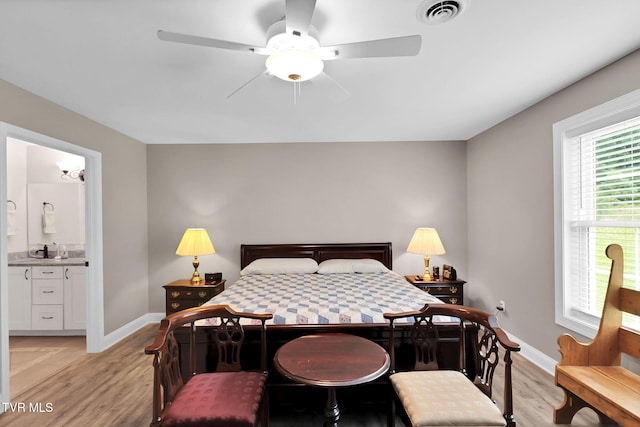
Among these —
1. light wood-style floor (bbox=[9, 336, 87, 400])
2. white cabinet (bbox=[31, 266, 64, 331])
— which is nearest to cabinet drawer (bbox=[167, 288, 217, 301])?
light wood-style floor (bbox=[9, 336, 87, 400])

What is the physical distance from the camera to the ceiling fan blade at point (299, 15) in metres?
1.21

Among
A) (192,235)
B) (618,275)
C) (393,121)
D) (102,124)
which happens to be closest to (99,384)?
(192,235)

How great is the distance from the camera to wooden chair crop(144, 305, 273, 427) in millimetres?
1387

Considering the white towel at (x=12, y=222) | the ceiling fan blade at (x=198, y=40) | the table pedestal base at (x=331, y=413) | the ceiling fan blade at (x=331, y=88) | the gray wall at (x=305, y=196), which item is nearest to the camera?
the ceiling fan blade at (x=198, y=40)

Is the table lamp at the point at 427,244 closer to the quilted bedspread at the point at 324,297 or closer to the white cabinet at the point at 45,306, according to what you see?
the quilted bedspread at the point at 324,297

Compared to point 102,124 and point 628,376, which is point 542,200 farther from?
point 102,124

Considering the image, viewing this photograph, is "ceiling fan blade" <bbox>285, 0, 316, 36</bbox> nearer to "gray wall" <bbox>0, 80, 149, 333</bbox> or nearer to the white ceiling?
the white ceiling

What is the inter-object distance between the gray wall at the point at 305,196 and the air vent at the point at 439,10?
8.57ft

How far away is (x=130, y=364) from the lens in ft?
9.38

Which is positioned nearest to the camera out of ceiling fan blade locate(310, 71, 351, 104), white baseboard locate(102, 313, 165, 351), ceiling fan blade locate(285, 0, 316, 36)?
ceiling fan blade locate(285, 0, 316, 36)

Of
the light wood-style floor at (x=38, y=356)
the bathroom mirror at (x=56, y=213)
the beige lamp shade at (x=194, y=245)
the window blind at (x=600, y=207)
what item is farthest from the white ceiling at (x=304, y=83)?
the light wood-style floor at (x=38, y=356)

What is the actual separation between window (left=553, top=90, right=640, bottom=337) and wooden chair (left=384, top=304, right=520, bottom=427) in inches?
47.6

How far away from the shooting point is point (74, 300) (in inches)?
138

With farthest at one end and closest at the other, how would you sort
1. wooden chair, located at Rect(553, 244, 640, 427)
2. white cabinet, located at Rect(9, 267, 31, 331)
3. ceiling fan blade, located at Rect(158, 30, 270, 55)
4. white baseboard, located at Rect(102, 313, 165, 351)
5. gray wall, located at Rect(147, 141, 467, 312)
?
gray wall, located at Rect(147, 141, 467, 312), white cabinet, located at Rect(9, 267, 31, 331), white baseboard, located at Rect(102, 313, 165, 351), wooden chair, located at Rect(553, 244, 640, 427), ceiling fan blade, located at Rect(158, 30, 270, 55)
